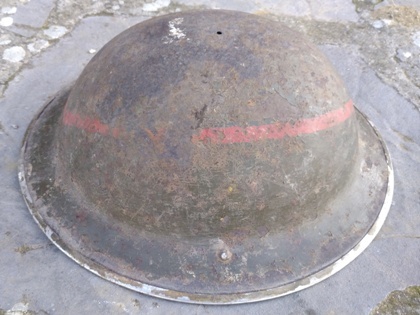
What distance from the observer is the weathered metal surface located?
1414 millimetres

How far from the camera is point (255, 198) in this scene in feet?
4.78

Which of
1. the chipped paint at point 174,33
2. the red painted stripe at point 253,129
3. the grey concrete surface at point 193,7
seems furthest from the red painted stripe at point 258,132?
the grey concrete surface at point 193,7

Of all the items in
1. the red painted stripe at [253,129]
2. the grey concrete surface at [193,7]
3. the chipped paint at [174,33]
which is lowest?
the grey concrete surface at [193,7]

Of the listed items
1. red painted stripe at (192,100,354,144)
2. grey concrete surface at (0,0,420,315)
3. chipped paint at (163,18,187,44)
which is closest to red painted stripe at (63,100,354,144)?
red painted stripe at (192,100,354,144)

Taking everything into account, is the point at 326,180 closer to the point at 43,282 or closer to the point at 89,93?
the point at 89,93

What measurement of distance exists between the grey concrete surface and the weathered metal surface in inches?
3.6

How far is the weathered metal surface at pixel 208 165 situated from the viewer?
1414mm

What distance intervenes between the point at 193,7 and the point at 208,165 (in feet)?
6.28

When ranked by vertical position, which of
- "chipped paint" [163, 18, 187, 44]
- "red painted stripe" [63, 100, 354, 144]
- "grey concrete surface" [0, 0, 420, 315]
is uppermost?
"chipped paint" [163, 18, 187, 44]

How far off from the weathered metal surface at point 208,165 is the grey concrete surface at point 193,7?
9 centimetres

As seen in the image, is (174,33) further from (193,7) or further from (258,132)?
(193,7)

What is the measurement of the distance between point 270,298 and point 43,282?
83cm

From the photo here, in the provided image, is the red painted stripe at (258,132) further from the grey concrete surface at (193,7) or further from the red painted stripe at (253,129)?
the grey concrete surface at (193,7)

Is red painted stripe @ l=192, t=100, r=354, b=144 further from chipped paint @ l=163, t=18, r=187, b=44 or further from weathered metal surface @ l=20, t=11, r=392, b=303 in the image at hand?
chipped paint @ l=163, t=18, r=187, b=44
